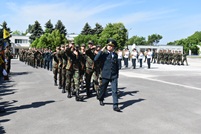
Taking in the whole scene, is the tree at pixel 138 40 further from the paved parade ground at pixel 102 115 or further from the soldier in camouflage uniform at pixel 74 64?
the soldier in camouflage uniform at pixel 74 64

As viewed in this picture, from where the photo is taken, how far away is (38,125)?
238 inches

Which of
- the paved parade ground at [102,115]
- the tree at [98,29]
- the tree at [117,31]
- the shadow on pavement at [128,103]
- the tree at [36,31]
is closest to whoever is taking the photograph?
the paved parade ground at [102,115]

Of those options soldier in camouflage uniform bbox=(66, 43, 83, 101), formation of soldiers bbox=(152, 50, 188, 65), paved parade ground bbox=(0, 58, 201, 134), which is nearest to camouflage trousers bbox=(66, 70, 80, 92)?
soldier in camouflage uniform bbox=(66, 43, 83, 101)

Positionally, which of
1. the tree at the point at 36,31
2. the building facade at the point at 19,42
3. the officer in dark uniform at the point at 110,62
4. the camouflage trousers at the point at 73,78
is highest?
the tree at the point at 36,31

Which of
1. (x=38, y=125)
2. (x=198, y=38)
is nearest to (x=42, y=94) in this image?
(x=38, y=125)

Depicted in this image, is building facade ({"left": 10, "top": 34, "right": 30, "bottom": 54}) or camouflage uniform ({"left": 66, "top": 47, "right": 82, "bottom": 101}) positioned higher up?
building facade ({"left": 10, "top": 34, "right": 30, "bottom": 54})

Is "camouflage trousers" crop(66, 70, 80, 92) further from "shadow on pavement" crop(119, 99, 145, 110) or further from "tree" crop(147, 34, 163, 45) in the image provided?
"tree" crop(147, 34, 163, 45)

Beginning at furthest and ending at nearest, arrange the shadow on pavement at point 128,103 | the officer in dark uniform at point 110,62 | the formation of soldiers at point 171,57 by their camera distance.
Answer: the formation of soldiers at point 171,57, the shadow on pavement at point 128,103, the officer in dark uniform at point 110,62

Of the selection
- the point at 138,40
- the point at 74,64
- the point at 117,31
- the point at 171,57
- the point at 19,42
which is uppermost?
the point at 138,40

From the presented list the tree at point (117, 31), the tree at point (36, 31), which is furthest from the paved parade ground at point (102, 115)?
the tree at point (36, 31)

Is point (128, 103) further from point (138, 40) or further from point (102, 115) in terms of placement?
point (138, 40)

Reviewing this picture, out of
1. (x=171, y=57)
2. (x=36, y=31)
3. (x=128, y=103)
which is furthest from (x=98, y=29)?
(x=128, y=103)

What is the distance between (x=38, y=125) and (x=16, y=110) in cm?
181

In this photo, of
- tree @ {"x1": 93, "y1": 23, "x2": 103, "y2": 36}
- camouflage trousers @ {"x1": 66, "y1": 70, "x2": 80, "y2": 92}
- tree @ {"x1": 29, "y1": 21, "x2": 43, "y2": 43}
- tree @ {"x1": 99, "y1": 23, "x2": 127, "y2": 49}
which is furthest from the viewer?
tree @ {"x1": 93, "y1": 23, "x2": 103, "y2": 36}
